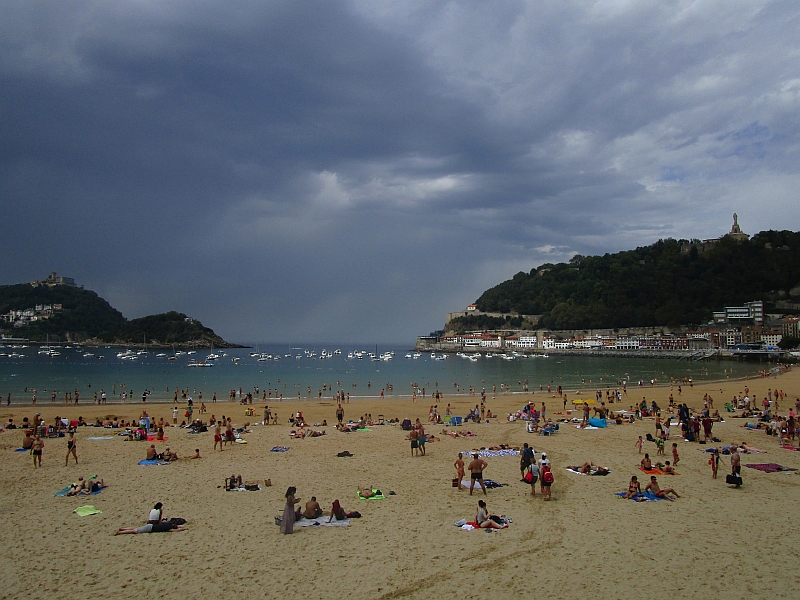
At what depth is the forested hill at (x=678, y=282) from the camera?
12925 centimetres

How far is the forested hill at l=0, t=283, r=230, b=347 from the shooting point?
567 feet

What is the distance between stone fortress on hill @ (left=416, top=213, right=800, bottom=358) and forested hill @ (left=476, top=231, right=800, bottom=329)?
326cm

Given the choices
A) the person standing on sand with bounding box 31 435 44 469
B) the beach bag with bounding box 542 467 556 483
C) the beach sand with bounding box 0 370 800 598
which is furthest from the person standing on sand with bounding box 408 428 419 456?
the person standing on sand with bounding box 31 435 44 469

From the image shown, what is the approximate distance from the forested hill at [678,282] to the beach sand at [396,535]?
448ft

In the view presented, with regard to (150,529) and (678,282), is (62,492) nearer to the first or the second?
(150,529)

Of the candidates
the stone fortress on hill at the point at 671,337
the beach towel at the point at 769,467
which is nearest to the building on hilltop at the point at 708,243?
the stone fortress on hill at the point at 671,337

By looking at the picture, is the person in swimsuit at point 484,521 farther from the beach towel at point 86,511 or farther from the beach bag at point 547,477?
the beach towel at point 86,511

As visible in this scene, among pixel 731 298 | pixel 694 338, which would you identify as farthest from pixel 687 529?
pixel 731 298

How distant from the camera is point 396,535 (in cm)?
844

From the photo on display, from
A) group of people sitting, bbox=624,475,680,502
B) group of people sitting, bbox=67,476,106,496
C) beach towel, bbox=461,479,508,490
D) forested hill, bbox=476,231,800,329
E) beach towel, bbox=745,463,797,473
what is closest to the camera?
group of people sitting, bbox=624,475,680,502

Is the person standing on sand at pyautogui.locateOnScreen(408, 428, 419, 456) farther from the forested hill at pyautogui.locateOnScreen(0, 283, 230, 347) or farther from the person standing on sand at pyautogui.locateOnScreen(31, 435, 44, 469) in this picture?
the forested hill at pyautogui.locateOnScreen(0, 283, 230, 347)

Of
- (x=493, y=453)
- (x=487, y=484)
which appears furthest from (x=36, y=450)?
(x=493, y=453)

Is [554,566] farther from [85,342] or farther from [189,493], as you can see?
[85,342]

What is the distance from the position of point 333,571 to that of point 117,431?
1737cm
